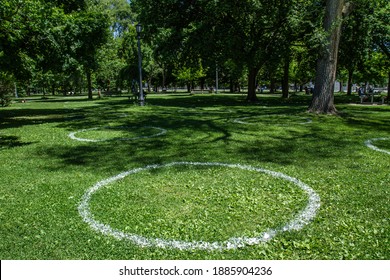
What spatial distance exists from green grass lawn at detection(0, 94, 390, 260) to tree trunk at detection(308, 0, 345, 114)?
17.7ft

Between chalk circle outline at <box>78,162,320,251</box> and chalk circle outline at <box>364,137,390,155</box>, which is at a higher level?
chalk circle outline at <box>364,137,390,155</box>

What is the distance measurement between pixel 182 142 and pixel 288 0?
17.7 m

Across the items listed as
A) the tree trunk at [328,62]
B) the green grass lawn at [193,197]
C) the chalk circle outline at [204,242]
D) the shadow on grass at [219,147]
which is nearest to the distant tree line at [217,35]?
the tree trunk at [328,62]

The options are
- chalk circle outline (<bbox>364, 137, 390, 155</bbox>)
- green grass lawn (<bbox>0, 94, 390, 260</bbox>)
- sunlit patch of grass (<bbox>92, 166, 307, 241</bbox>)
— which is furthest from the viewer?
chalk circle outline (<bbox>364, 137, 390, 155</bbox>)

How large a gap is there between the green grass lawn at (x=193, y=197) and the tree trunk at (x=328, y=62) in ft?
17.7

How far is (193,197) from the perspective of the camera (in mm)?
4836

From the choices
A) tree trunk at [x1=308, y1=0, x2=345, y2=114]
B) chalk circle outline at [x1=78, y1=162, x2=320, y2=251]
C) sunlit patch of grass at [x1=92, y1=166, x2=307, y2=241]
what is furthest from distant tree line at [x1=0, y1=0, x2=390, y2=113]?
chalk circle outline at [x1=78, y1=162, x2=320, y2=251]

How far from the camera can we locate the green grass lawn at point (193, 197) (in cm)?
347

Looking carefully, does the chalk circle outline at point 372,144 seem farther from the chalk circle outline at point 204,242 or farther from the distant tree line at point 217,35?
the distant tree line at point 217,35

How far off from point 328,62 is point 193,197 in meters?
11.8

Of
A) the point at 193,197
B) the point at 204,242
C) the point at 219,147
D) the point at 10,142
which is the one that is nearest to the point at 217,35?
the point at 219,147

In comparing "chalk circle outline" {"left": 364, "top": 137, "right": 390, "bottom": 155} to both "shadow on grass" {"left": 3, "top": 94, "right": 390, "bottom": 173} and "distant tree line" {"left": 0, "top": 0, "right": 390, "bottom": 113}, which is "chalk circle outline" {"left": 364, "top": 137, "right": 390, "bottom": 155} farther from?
"distant tree line" {"left": 0, "top": 0, "right": 390, "bottom": 113}

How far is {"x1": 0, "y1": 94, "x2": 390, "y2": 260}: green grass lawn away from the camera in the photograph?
3.47 m

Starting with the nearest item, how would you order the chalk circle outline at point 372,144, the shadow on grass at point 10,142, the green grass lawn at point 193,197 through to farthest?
1. the green grass lawn at point 193,197
2. the chalk circle outline at point 372,144
3. the shadow on grass at point 10,142
